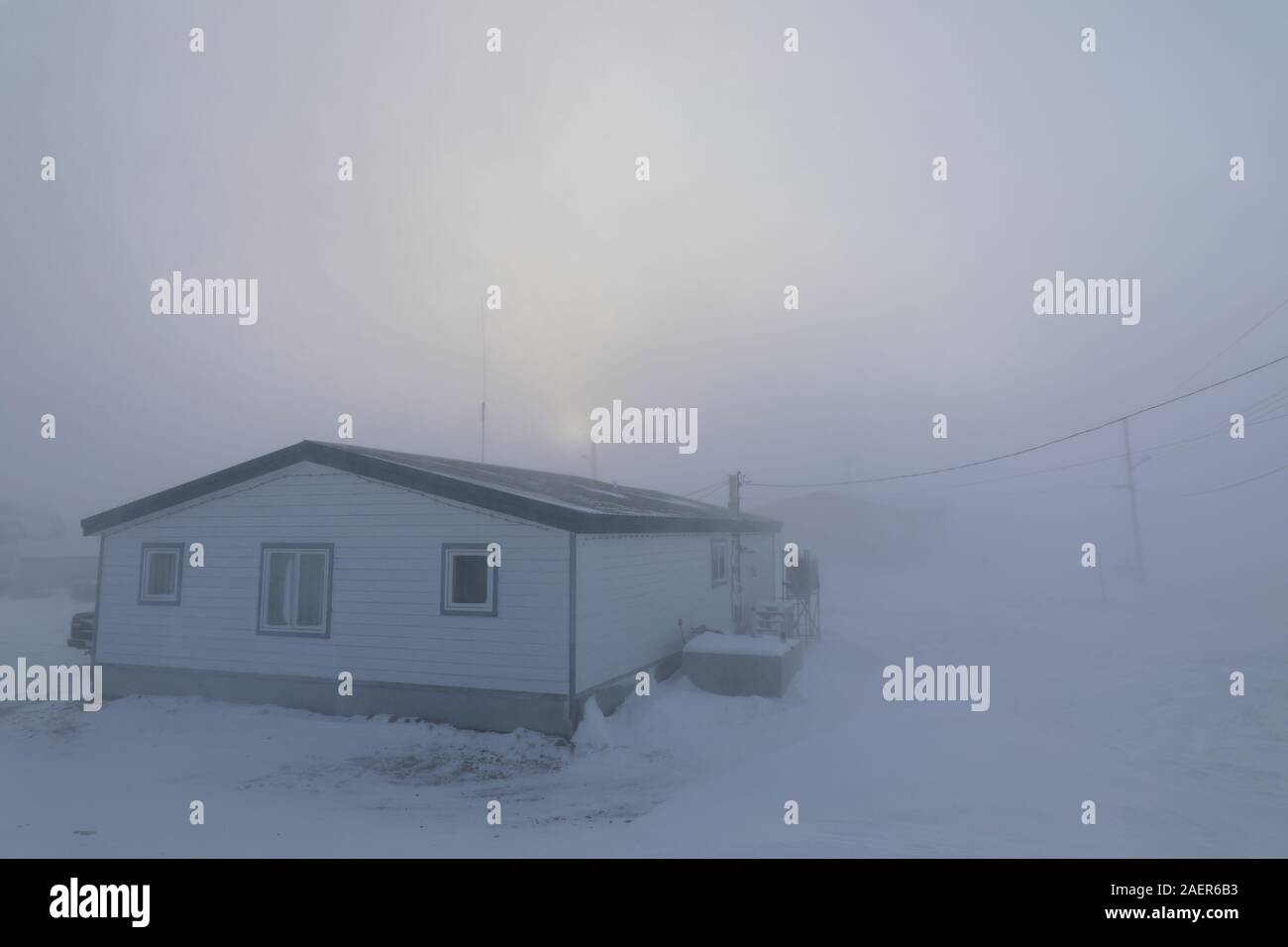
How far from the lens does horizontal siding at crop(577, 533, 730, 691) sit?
41.1 feet

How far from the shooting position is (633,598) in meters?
14.6

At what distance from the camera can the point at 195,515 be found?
49.7 ft

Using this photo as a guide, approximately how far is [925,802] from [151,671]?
14403mm

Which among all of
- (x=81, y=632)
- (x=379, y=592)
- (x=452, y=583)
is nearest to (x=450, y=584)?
(x=452, y=583)

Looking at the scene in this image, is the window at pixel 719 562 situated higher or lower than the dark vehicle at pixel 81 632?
higher

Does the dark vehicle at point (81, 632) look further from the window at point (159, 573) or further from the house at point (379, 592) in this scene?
the window at point (159, 573)

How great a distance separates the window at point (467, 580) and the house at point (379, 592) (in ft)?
0.09

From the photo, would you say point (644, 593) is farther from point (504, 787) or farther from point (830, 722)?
point (504, 787)

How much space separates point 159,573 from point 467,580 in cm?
734

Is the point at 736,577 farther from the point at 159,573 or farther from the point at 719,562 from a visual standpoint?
the point at 159,573
